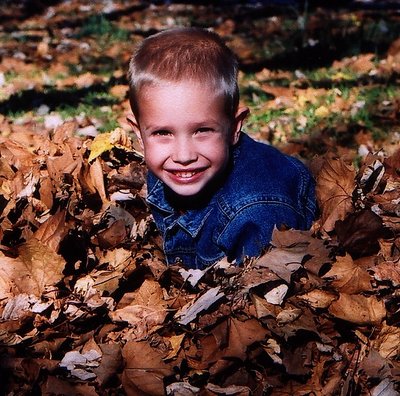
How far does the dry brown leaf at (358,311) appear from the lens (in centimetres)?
200

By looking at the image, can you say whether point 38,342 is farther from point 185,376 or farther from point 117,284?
point 185,376

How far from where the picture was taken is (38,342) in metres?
2.03

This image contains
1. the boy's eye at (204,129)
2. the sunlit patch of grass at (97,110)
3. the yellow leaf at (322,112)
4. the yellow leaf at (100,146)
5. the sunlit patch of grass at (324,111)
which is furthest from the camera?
the sunlit patch of grass at (97,110)

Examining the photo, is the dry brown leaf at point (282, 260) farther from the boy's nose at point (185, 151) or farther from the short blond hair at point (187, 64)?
the short blond hair at point (187, 64)

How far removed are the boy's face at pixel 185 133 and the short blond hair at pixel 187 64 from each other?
36 mm

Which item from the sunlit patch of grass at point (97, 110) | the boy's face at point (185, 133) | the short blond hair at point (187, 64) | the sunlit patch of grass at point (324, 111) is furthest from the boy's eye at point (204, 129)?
the sunlit patch of grass at point (97, 110)

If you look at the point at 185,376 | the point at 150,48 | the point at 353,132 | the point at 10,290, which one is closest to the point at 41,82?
the point at 353,132

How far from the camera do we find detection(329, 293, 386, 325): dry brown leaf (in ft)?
6.55

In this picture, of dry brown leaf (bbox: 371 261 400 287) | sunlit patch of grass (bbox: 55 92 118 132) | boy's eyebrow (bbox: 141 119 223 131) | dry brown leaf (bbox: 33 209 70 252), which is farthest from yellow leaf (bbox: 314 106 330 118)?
dry brown leaf (bbox: 33 209 70 252)

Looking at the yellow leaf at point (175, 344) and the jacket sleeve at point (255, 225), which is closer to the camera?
the yellow leaf at point (175, 344)

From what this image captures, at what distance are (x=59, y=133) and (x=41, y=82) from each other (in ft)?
11.7

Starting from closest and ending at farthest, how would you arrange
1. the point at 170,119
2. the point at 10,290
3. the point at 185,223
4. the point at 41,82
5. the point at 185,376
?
the point at 185,376, the point at 10,290, the point at 170,119, the point at 185,223, the point at 41,82

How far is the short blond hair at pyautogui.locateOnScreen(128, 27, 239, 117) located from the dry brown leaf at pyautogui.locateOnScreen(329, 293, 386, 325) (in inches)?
35.4

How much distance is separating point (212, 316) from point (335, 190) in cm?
83
